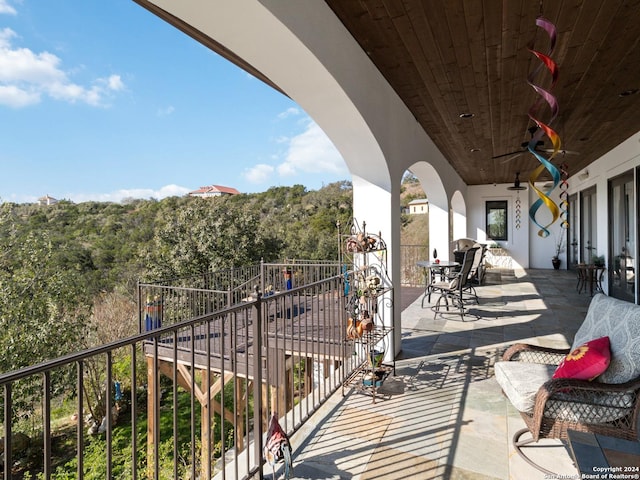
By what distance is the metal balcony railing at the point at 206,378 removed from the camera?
4.75 feet

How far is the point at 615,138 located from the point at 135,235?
1664cm

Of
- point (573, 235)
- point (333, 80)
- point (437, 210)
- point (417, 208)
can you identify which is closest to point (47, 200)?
point (437, 210)

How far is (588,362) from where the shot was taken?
1929 millimetres

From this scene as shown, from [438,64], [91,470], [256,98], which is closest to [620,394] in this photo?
[438,64]

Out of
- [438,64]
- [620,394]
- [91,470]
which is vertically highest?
[438,64]

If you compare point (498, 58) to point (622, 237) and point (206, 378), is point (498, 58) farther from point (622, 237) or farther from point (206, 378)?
point (622, 237)

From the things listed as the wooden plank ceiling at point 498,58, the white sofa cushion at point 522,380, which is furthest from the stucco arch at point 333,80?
the white sofa cushion at point 522,380

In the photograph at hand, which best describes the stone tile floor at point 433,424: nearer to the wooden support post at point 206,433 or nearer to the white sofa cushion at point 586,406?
the white sofa cushion at point 586,406

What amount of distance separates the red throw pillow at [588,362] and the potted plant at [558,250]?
35.2 ft

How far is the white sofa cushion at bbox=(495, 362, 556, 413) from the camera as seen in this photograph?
1973 millimetres

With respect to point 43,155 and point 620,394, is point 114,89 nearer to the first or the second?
point 43,155

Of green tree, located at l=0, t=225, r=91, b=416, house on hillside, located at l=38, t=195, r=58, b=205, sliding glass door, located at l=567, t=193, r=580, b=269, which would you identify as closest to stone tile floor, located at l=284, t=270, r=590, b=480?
sliding glass door, located at l=567, t=193, r=580, b=269

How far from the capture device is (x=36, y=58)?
2181cm

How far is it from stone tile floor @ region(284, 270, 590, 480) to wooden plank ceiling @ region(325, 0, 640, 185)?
2.68m
